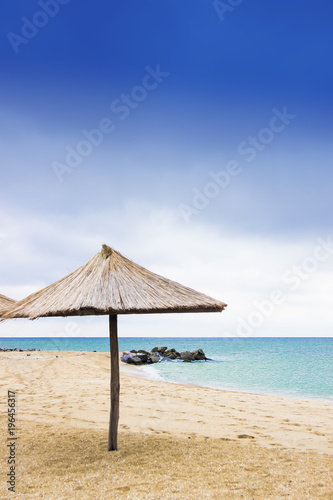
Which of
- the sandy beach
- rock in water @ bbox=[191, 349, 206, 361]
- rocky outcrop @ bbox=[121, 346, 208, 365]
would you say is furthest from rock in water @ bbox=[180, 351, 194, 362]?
the sandy beach

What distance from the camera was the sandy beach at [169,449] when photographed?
4270mm

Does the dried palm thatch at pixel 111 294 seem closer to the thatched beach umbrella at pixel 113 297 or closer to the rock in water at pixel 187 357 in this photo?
the thatched beach umbrella at pixel 113 297

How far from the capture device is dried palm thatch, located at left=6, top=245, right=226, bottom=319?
15.2 feet

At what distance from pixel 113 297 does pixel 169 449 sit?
272cm

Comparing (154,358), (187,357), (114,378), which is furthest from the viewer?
(187,357)

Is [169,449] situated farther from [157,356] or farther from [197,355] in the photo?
[197,355]

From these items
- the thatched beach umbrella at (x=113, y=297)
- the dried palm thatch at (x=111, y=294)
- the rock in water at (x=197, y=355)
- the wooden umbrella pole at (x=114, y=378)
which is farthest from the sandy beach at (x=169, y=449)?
the rock in water at (x=197, y=355)

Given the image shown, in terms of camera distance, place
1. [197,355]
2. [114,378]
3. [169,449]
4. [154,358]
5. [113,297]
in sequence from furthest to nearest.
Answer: [197,355] → [154,358] → [169,449] → [114,378] → [113,297]

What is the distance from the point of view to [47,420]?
754cm

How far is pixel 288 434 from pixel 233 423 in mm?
1179

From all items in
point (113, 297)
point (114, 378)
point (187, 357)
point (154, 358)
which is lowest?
point (187, 357)

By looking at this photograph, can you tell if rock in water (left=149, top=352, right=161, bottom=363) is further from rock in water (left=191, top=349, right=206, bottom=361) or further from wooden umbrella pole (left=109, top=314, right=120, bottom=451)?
wooden umbrella pole (left=109, top=314, right=120, bottom=451)

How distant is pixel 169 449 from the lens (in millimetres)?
5672

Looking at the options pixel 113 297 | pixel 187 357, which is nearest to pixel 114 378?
pixel 113 297
